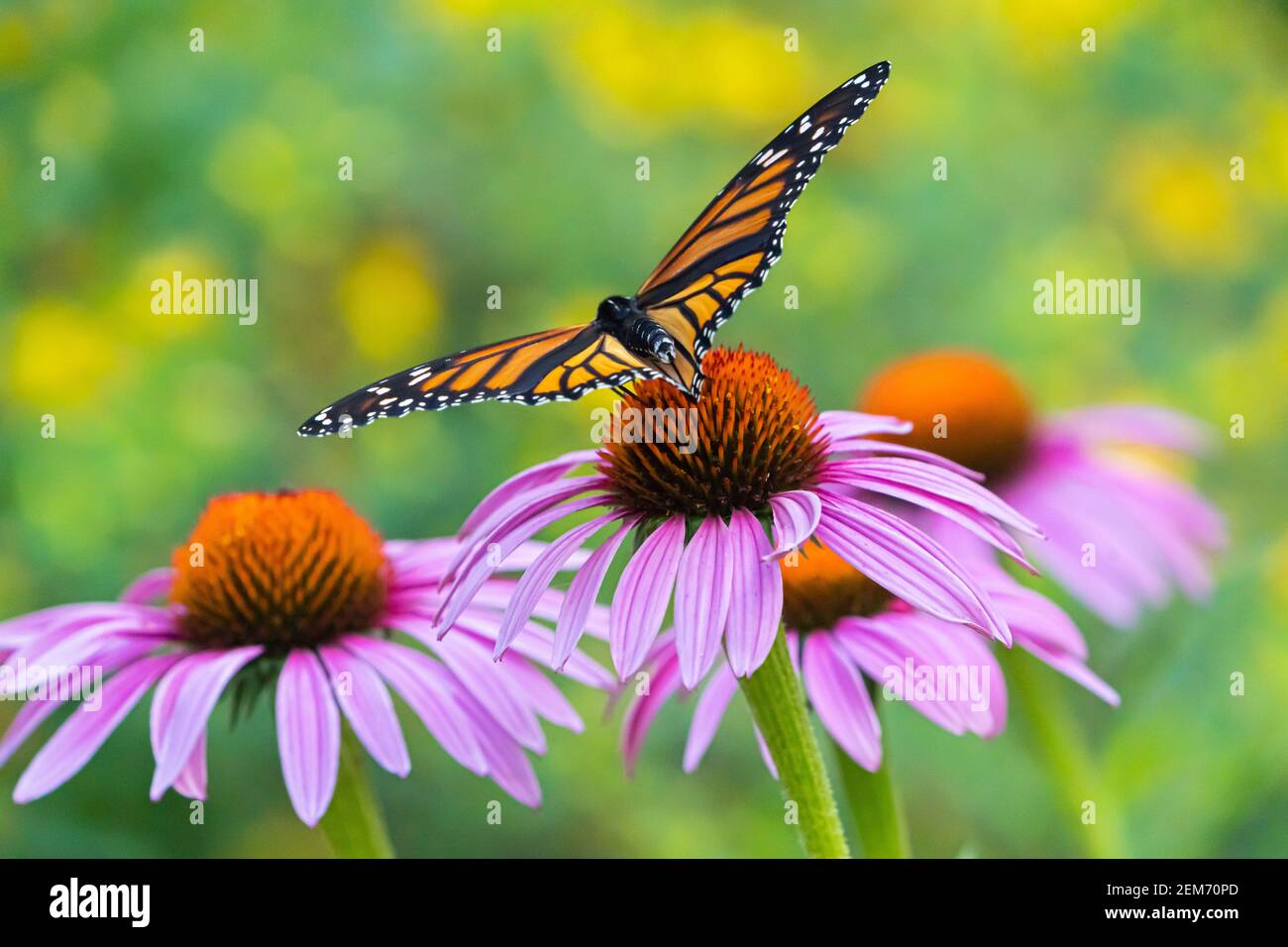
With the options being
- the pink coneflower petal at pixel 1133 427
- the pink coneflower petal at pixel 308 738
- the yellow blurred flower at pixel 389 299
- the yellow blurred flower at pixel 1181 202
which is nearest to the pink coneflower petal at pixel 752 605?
the pink coneflower petal at pixel 308 738

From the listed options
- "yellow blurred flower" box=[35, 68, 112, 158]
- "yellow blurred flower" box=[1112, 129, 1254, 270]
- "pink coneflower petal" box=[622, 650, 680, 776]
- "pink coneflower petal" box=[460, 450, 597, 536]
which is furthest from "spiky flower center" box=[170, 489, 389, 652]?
"yellow blurred flower" box=[1112, 129, 1254, 270]

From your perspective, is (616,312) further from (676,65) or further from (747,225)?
(676,65)

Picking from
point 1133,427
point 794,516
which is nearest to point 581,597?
point 794,516

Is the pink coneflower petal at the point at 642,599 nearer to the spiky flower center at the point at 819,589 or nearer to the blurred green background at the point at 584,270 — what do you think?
the spiky flower center at the point at 819,589

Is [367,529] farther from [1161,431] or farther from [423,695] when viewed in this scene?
[1161,431]

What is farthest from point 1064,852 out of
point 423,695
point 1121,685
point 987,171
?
point 987,171

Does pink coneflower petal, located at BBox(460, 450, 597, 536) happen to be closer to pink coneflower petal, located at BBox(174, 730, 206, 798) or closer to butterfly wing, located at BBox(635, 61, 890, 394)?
butterfly wing, located at BBox(635, 61, 890, 394)
